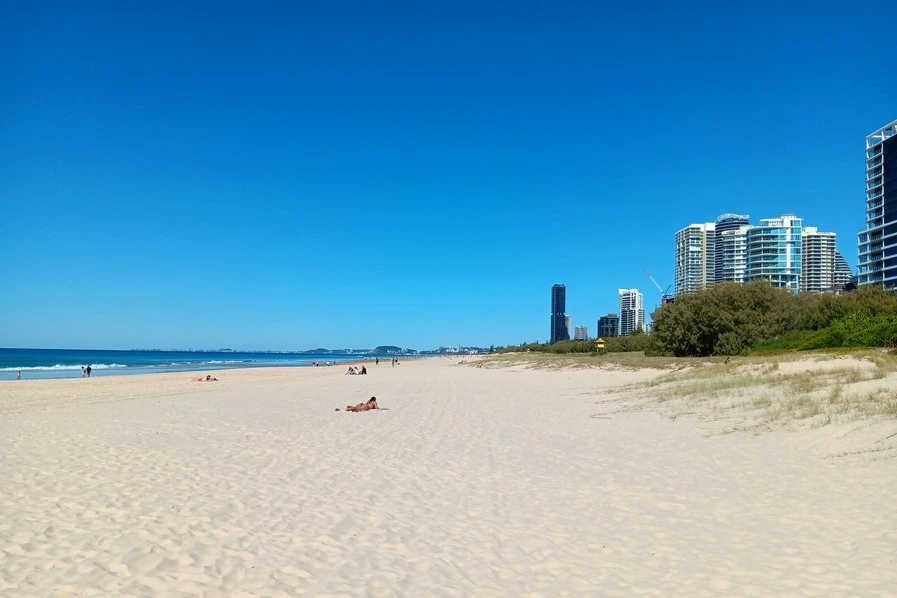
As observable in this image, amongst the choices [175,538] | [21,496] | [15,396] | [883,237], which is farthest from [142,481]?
[883,237]

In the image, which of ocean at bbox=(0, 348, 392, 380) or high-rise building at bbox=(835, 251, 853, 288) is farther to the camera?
high-rise building at bbox=(835, 251, 853, 288)

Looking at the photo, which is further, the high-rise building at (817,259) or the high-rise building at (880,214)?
the high-rise building at (817,259)

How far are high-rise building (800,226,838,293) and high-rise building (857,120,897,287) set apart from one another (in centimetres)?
1754

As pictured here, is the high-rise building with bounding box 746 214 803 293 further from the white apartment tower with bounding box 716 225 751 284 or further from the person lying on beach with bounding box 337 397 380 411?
the person lying on beach with bounding box 337 397 380 411

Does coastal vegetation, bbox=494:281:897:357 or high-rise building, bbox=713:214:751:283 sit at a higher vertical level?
high-rise building, bbox=713:214:751:283

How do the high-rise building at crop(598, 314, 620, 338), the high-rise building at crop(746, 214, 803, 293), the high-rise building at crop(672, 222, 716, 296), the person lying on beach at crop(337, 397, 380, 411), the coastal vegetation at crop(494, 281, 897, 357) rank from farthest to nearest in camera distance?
the high-rise building at crop(598, 314, 620, 338), the high-rise building at crop(672, 222, 716, 296), the high-rise building at crop(746, 214, 803, 293), the coastal vegetation at crop(494, 281, 897, 357), the person lying on beach at crop(337, 397, 380, 411)

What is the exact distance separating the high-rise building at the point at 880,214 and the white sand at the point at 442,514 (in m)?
94.2

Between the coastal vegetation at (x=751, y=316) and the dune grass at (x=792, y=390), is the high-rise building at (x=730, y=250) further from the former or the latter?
the dune grass at (x=792, y=390)

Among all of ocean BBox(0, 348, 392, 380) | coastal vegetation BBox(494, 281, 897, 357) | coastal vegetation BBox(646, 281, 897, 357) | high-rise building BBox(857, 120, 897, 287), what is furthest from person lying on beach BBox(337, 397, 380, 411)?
high-rise building BBox(857, 120, 897, 287)

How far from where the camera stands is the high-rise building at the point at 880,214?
86.6 m

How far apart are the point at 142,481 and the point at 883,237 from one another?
106m

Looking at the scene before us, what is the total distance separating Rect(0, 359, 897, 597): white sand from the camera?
16.3 feet

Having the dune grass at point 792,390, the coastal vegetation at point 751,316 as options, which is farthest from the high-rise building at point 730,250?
the dune grass at point 792,390

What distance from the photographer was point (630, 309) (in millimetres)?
162375
